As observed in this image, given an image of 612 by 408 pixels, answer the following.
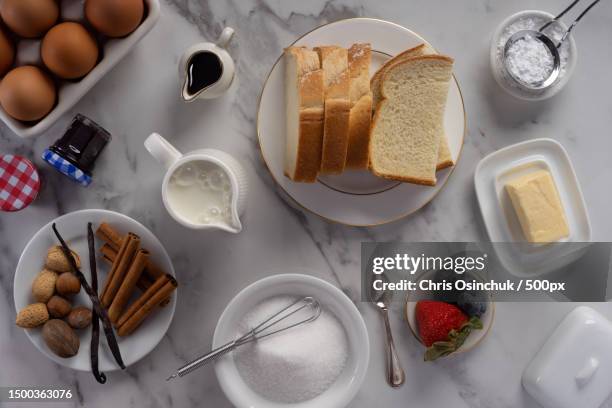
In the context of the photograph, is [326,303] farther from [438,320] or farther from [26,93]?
[26,93]

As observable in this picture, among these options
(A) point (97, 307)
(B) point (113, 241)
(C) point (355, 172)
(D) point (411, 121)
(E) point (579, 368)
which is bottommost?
(E) point (579, 368)

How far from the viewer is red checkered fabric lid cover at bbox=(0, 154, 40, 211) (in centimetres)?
125

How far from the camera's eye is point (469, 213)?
134 cm

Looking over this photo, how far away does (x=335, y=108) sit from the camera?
110 cm

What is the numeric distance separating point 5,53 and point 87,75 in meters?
0.16

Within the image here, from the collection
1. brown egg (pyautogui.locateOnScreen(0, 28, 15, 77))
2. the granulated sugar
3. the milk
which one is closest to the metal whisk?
the granulated sugar

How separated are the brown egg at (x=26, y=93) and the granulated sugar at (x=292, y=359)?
2.03 ft

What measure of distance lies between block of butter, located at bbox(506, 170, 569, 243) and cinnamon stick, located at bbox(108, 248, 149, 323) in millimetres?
841

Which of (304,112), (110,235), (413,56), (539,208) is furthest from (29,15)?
(539,208)

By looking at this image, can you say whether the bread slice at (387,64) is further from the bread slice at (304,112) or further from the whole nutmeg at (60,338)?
the whole nutmeg at (60,338)

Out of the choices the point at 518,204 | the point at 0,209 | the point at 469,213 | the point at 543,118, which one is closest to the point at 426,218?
the point at 469,213

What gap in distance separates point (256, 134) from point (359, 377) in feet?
1.94

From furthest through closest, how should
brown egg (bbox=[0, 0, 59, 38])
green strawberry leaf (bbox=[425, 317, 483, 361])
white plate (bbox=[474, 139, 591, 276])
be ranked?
1. white plate (bbox=[474, 139, 591, 276])
2. green strawberry leaf (bbox=[425, 317, 483, 361])
3. brown egg (bbox=[0, 0, 59, 38])

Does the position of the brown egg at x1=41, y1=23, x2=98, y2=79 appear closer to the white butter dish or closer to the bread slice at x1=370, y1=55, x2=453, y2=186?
the bread slice at x1=370, y1=55, x2=453, y2=186
